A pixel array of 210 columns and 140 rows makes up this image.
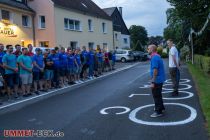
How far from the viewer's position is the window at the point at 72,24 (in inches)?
1402

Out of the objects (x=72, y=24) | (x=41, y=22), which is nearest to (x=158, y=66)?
(x=41, y=22)

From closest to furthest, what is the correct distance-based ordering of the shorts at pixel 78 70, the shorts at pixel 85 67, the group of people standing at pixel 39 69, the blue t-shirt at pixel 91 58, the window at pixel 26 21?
1. the group of people standing at pixel 39 69
2. the shorts at pixel 78 70
3. the shorts at pixel 85 67
4. the blue t-shirt at pixel 91 58
5. the window at pixel 26 21

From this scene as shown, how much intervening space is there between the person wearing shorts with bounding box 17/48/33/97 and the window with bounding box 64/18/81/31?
76.2 ft

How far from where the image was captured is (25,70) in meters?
12.2

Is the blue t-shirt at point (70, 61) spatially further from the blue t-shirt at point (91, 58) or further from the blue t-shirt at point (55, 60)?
the blue t-shirt at point (91, 58)

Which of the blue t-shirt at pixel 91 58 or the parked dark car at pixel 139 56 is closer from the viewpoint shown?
the blue t-shirt at pixel 91 58

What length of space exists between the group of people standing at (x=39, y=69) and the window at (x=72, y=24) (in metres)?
17.0

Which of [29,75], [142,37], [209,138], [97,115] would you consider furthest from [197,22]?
[142,37]

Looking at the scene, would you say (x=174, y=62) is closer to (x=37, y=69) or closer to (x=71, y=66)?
(x=37, y=69)

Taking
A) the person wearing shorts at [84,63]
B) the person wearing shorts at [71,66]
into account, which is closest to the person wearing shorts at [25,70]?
the person wearing shorts at [71,66]

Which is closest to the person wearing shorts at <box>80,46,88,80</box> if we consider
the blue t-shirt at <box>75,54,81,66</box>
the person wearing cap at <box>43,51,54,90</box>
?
the blue t-shirt at <box>75,54,81,66</box>

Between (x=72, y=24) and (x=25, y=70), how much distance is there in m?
25.3

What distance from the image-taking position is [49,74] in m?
14.1

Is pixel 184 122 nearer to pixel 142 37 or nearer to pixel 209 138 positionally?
pixel 209 138
